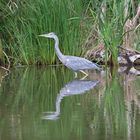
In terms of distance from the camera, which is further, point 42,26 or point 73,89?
point 42,26

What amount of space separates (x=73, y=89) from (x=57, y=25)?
4296 millimetres

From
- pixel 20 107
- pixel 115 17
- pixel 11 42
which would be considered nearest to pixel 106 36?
pixel 115 17

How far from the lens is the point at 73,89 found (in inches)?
333

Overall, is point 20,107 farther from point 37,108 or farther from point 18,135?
point 18,135

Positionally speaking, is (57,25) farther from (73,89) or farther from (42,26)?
(73,89)

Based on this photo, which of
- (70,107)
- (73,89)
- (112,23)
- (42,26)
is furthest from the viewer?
(42,26)

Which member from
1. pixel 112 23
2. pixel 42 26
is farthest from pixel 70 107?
pixel 42 26

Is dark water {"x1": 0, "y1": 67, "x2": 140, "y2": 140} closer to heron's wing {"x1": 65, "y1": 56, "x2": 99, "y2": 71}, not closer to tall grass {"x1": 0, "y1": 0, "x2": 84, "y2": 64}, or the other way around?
heron's wing {"x1": 65, "y1": 56, "x2": 99, "y2": 71}

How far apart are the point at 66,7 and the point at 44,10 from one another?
1.63 ft

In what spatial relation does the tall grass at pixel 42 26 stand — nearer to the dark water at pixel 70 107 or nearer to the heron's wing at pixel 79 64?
the heron's wing at pixel 79 64

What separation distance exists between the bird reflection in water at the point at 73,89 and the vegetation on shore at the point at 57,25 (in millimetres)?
2628

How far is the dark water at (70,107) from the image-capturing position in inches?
208

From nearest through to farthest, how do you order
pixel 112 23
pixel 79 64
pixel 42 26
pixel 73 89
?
pixel 73 89
pixel 79 64
pixel 112 23
pixel 42 26

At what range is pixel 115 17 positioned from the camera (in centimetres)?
1201
